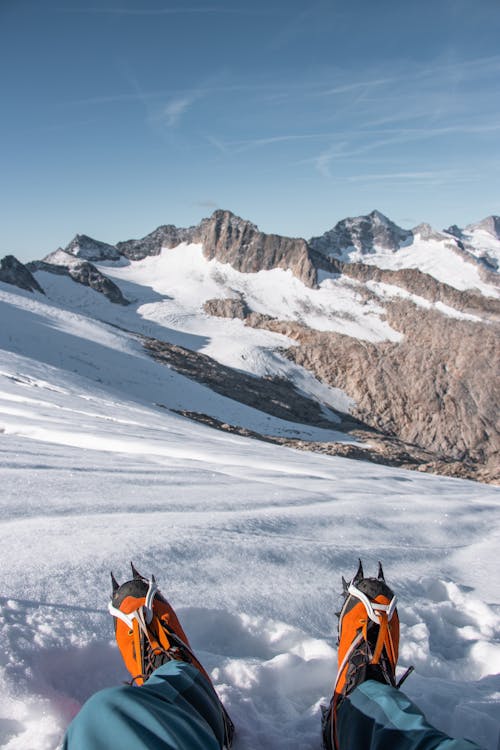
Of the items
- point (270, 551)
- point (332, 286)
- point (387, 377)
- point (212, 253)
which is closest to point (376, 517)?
point (270, 551)

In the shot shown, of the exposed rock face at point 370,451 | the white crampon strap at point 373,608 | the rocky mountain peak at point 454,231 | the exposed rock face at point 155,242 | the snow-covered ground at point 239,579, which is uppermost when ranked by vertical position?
the rocky mountain peak at point 454,231

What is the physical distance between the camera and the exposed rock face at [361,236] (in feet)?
473

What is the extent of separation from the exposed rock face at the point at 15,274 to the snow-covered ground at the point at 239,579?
55843 mm

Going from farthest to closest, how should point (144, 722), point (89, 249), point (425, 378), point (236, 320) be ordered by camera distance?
1. point (89, 249)
2. point (236, 320)
3. point (425, 378)
4. point (144, 722)

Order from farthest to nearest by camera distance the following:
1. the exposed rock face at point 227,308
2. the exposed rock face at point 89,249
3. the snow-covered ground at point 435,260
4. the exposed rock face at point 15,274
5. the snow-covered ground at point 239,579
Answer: the exposed rock face at point 89,249, the snow-covered ground at point 435,260, the exposed rock face at point 227,308, the exposed rock face at point 15,274, the snow-covered ground at point 239,579

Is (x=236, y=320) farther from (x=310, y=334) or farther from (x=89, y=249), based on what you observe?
(x=89, y=249)

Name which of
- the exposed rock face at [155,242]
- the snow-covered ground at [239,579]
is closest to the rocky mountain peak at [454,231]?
the exposed rock face at [155,242]

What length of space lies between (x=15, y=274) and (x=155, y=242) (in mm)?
52049

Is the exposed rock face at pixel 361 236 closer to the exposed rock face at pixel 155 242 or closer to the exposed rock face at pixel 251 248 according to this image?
the exposed rock face at pixel 155 242

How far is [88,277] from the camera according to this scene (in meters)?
73.9

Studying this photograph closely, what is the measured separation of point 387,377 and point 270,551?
56.4 metres

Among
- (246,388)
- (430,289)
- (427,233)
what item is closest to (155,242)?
(430,289)

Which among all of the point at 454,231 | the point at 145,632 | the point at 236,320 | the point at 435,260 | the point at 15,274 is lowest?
the point at 145,632

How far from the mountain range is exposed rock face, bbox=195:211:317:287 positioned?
233 mm
